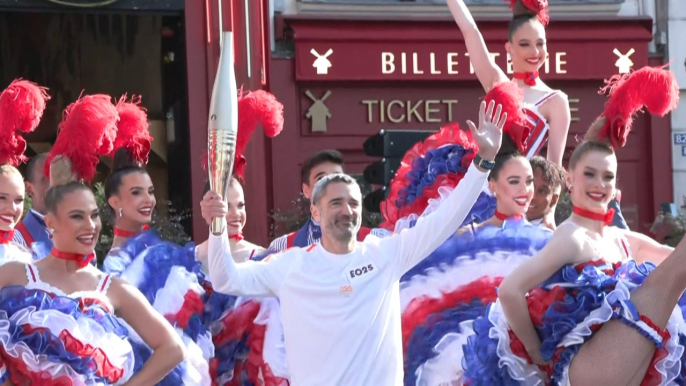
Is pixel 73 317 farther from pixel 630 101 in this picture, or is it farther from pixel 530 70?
pixel 530 70

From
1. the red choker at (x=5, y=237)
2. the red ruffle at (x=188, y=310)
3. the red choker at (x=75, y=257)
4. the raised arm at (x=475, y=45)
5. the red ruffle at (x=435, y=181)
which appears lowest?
the red ruffle at (x=188, y=310)

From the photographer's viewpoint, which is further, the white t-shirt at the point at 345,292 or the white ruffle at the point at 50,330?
the white ruffle at the point at 50,330

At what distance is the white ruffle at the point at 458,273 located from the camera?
579cm

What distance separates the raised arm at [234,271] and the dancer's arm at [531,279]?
0.85m

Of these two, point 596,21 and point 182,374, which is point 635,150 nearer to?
point 596,21

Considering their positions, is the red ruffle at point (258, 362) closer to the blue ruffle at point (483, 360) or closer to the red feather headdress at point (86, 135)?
the red feather headdress at point (86, 135)

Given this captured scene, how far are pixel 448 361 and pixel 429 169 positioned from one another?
3.51 feet

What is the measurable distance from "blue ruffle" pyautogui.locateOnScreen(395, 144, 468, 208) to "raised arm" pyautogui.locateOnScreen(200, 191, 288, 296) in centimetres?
145

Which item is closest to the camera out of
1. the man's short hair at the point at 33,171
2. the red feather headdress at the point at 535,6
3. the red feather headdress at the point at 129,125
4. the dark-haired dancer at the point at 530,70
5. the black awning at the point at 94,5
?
the red feather headdress at the point at 129,125

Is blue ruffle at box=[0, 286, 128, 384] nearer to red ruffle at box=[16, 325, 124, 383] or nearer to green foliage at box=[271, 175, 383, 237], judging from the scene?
red ruffle at box=[16, 325, 124, 383]

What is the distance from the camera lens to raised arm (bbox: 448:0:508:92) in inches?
267

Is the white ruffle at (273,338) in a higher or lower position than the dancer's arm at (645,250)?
lower

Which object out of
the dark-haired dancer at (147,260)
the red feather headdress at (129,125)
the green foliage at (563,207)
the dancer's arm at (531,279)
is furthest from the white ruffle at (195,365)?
the green foliage at (563,207)

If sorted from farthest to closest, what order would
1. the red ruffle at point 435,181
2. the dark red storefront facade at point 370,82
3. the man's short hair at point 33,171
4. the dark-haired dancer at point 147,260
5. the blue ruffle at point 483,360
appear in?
the dark red storefront facade at point 370,82
the man's short hair at point 33,171
the red ruffle at point 435,181
the dark-haired dancer at point 147,260
the blue ruffle at point 483,360
